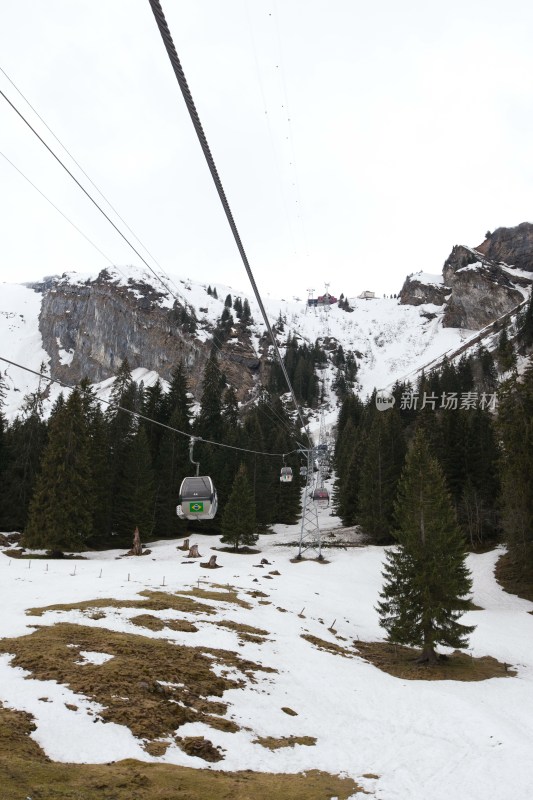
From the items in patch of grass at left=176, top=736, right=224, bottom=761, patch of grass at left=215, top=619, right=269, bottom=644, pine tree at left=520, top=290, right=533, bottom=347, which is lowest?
patch of grass at left=215, top=619, right=269, bottom=644

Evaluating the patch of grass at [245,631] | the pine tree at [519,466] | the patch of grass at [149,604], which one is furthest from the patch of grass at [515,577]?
the patch of grass at [149,604]

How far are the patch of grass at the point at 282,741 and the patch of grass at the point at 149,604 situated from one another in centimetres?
1118

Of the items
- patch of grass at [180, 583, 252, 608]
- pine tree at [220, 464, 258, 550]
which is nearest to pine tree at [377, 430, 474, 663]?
patch of grass at [180, 583, 252, 608]

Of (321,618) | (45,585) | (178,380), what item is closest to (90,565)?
(45,585)

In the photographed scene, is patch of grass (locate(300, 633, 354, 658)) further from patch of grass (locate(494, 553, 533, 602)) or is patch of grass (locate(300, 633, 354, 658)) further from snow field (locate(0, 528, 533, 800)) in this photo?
patch of grass (locate(494, 553, 533, 602))

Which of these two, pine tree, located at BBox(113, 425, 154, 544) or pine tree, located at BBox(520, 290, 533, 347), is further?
pine tree, located at BBox(520, 290, 533, 347)

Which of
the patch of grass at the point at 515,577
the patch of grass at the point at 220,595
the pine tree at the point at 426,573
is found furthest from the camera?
the patch of grass at the point at 515,577

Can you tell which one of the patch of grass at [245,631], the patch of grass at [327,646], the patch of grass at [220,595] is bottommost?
the patch of grass at [327,646]

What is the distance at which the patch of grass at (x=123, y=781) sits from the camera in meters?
7.05

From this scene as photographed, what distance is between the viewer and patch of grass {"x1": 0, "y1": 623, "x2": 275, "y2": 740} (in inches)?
434

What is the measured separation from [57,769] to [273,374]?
161m

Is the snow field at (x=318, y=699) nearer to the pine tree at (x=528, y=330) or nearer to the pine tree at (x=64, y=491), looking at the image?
the pine tree at (x=64, y=491)

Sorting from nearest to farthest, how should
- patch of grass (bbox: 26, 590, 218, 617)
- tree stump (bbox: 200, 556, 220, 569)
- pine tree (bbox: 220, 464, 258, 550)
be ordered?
patch of grass (bbox: 26, 590, 218, 617) < tree stump (bbox: 200, 556, 220, 569) < pine tree (bbox: 220, 464, 258, 550)

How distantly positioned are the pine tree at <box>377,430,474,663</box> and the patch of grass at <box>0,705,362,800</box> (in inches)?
646
